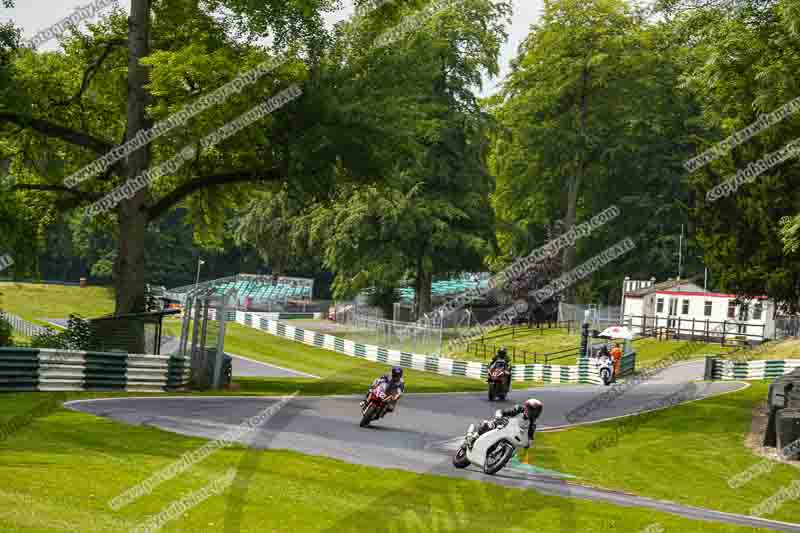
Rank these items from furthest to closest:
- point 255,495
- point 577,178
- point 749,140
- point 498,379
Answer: point 577,178, point 749,140, point 498,379, point 255,495

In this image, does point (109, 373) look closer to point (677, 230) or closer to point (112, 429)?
point (112, 429)

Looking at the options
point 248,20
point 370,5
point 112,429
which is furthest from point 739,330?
point 112,429

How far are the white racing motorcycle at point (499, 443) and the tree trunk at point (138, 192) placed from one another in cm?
1799

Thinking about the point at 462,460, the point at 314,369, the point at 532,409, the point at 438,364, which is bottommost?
the point at 314,369

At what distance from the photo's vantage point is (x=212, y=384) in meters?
28.6

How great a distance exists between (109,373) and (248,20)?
1199cm

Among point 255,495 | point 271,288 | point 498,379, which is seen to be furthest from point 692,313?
point 255,495

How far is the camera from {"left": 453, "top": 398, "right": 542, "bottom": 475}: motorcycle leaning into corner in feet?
54.2

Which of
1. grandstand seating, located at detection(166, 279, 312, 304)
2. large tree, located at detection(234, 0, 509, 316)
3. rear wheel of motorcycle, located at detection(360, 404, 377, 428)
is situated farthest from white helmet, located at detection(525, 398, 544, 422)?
grandstand seating, located at detection(166, 279, 312, 304)

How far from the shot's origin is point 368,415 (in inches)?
883

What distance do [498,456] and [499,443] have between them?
8.4 inches

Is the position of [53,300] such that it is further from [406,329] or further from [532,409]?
[532,409]

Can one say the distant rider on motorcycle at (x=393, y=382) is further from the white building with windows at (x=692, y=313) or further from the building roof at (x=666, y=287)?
the building roof at (x=666, y=287)


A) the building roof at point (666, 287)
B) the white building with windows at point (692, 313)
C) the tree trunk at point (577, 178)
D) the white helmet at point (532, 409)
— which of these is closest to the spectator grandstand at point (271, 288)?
the tree trunk at point (577, 178)
